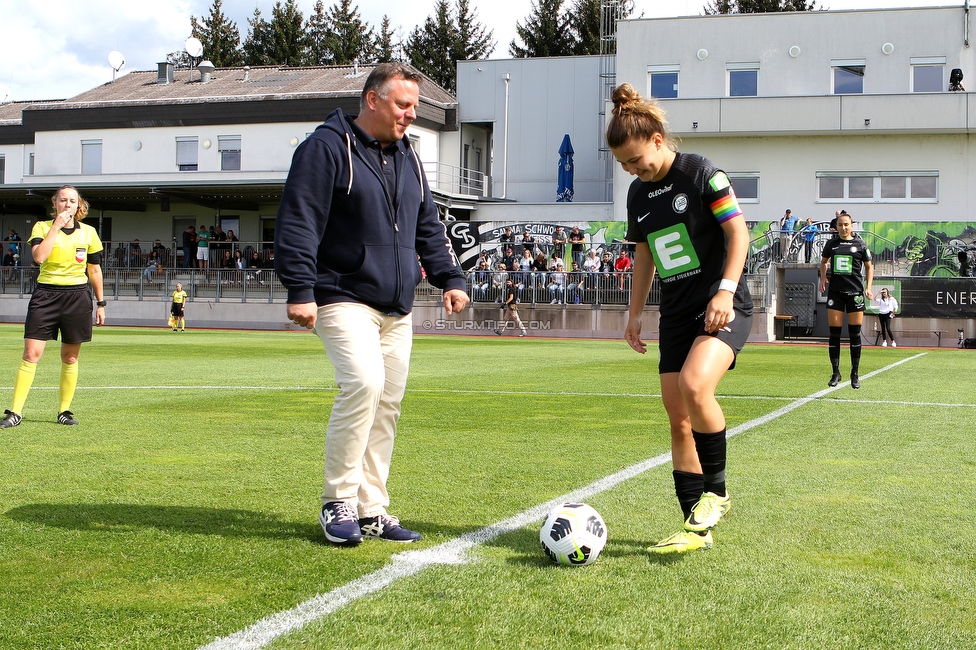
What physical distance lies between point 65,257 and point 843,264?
9361mm

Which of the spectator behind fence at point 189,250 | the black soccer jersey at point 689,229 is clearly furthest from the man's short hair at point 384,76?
the spectator behind fence at point 189,250

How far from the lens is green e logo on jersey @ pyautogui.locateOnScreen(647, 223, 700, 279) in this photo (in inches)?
181

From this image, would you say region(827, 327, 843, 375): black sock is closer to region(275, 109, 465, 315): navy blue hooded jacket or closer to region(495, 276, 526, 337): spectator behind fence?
region(275, 109, 465, 315): navy blue hooded jacket

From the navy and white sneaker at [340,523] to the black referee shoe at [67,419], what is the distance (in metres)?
4.90

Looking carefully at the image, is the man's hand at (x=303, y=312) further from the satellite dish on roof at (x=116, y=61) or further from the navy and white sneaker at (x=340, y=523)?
the satellite dish on roof at (x=116, y=61)

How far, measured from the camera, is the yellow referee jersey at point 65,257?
866 centimetres

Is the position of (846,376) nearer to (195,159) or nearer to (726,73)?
(726,73)

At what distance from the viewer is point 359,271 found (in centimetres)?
458

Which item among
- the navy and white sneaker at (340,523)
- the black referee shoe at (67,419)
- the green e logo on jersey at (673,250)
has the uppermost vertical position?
the green e logo on jersey at (673,250)

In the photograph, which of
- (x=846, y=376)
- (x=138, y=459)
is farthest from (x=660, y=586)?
(x=846, y=376)

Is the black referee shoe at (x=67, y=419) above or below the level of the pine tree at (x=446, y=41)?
below

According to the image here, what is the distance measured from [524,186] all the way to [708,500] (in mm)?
43372

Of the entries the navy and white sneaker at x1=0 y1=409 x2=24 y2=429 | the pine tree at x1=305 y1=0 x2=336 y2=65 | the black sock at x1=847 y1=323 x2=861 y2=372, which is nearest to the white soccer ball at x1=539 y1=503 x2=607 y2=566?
the navy and white sneaker at x1=0 y1=409 x2=24 y2=429

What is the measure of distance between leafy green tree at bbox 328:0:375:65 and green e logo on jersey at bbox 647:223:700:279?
64405 millimetres
